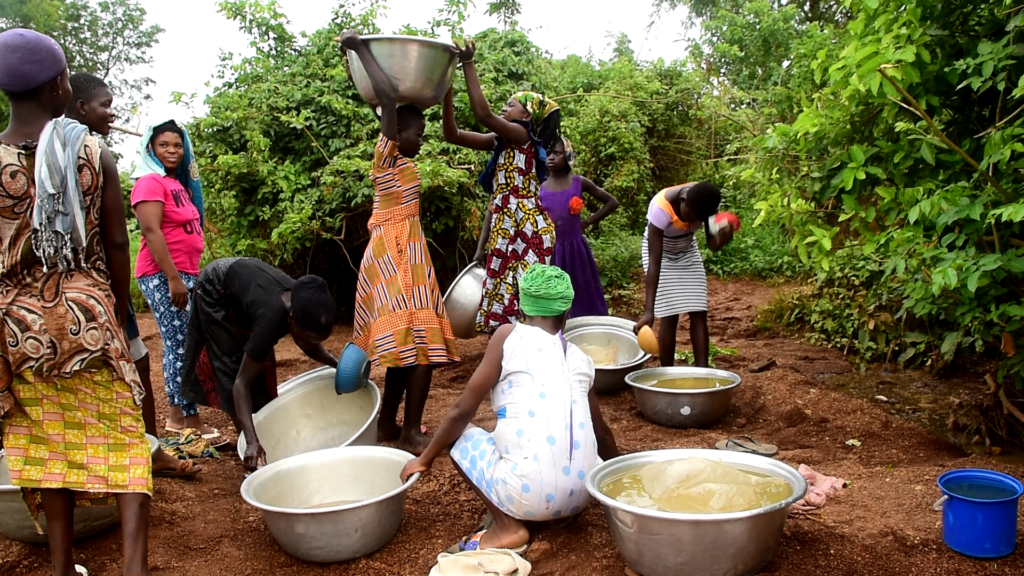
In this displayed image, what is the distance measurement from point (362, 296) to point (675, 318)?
1902 millimetres

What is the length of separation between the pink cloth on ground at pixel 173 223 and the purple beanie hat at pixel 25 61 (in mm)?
1493

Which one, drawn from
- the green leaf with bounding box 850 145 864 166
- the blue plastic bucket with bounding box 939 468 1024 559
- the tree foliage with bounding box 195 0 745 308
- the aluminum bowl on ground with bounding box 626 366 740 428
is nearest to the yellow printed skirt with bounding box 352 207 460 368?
the aluminum bowl on ground with bounding box 626 366 740 428

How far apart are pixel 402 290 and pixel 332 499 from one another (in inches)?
36.3

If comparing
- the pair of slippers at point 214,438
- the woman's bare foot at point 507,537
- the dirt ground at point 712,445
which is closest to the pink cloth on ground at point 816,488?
the dirt ground at point 712,445

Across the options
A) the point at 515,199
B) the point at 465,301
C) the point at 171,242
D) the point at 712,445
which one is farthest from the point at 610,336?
the point at 171,242

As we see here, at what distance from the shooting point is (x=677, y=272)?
4.50m

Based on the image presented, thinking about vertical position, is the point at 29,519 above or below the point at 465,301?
below

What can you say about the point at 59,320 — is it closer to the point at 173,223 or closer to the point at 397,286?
the point at 397,286

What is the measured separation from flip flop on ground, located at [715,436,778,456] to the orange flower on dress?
6.18 feet

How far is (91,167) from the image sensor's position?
2.21 m

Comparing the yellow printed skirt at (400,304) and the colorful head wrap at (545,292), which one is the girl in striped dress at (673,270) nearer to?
the yellow printed skirt at (400,304)

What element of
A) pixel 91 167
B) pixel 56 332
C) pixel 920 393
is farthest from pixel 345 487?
pixel 920 393

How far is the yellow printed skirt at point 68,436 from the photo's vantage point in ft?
7.16

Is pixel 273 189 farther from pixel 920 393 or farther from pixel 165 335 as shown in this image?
pixel 920 393
